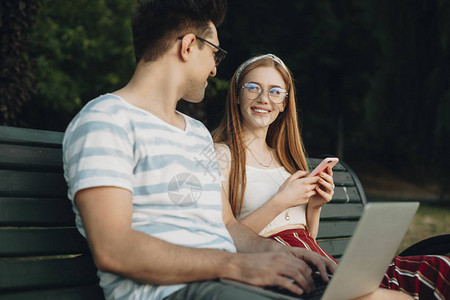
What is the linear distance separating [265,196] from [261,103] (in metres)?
0.51

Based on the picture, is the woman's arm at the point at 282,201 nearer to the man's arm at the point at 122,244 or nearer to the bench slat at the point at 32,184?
the bench slat at the point at 32,184

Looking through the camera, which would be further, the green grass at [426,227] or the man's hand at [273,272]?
the green grass at [426,227]

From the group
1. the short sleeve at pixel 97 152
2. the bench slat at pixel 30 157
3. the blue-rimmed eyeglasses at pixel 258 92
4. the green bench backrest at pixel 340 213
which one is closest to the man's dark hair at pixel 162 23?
the short sleeve at pixel 97 152

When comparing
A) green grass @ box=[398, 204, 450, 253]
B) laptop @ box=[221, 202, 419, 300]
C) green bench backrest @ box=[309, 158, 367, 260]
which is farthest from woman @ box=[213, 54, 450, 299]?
green grass @ box=[398, 204, 450, 253]

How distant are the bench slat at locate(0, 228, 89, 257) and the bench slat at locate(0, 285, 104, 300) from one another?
0.14 meters

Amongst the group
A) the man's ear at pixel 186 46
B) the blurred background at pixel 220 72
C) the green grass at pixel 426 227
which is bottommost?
the green grass at pixel 426 227

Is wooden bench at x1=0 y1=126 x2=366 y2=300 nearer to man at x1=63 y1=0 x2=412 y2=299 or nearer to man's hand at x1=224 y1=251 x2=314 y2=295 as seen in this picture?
man at x1=63 y1=0 x2=412 y2=299

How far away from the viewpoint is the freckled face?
3049 mm

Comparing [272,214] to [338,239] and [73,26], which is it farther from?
[73,26]

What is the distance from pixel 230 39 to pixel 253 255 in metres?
20.9

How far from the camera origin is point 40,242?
2.08 meters

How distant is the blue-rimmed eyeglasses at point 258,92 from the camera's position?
3.06 meters

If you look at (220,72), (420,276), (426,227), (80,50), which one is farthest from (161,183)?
(220,72)

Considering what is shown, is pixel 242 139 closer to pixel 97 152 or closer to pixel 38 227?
pixel 38 227
